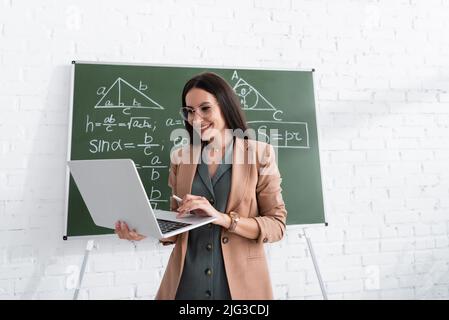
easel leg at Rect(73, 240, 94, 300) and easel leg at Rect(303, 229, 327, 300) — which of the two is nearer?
easel leg at Rect(73, 240, 94, 300)

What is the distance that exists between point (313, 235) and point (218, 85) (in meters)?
1.23

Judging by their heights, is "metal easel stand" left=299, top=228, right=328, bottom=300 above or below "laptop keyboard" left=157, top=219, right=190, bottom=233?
below

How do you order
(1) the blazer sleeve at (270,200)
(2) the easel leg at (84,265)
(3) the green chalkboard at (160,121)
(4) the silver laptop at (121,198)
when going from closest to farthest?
(4) the silver laptop at (121,198) → (1) the blazer sleeve at (270,200) → (2) the easel leg at (84,265) → (3) the green chalkboard at (160,121)

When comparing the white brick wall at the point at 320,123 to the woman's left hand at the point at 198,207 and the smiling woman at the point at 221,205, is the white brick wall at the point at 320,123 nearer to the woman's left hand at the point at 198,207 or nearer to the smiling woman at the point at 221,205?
the smiling woman at the point at 221,205

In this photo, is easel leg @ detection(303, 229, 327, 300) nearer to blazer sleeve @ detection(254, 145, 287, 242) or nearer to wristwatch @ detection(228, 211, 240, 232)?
blazer sleeve @ detection(254, 145, 287, 242)

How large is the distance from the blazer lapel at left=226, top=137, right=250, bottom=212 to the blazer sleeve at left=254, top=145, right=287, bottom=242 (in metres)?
0.05

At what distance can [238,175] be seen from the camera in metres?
1.12

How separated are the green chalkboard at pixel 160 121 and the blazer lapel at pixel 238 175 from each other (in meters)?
0.79

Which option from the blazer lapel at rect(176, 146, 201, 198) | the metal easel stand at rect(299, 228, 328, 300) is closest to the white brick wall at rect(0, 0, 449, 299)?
the metal easel stand at rect(299, 228, 328, 300)

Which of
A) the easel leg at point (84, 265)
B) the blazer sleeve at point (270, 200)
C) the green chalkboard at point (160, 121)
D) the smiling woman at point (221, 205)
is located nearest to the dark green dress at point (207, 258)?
the smiling woman at point (221, 205)

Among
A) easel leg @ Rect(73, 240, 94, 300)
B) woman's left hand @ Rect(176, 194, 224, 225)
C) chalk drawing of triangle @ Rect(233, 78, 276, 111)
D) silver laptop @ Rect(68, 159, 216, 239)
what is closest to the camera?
silver laptop @ Rect(68, 159, 216, 239)

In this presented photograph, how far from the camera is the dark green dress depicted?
1.05m

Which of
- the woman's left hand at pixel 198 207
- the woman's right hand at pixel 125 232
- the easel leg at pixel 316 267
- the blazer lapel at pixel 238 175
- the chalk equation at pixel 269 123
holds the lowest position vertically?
the easel leg at pixel 316 267

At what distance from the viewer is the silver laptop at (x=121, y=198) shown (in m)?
0.86
